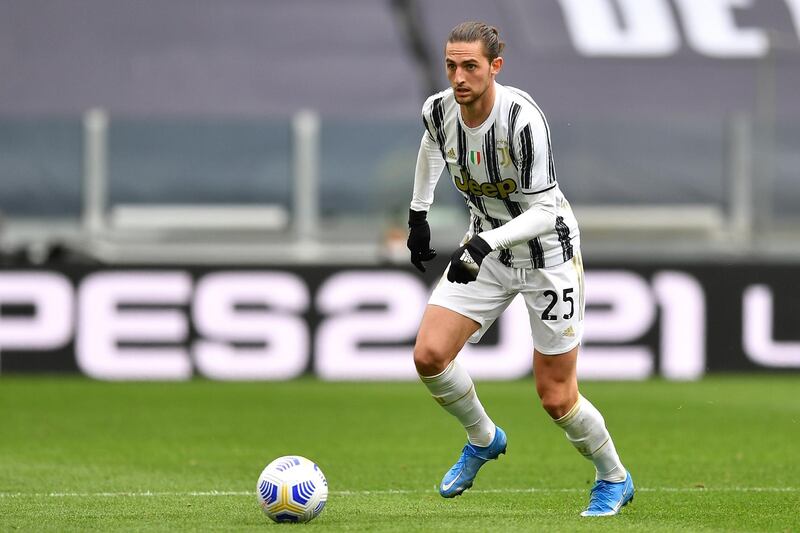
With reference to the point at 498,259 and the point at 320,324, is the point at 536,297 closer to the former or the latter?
the point at 498,259

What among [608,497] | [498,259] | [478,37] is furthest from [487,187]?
[608,497]

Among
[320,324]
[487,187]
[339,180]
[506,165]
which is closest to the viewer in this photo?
[506,165]

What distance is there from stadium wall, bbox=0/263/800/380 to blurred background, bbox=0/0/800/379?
23 mm

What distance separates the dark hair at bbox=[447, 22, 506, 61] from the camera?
22.8ft

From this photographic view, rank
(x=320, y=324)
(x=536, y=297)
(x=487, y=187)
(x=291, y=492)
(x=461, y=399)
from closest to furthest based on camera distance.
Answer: (x=291, y=492), (x=487, y=187), (x=536, y=297), (x=461, y=399), (x=320, y=324)

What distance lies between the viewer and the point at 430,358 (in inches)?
285

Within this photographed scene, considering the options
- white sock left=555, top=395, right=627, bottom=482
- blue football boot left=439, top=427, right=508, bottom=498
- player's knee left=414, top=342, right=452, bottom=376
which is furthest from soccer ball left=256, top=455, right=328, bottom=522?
white sock left=555, top=395, right=627, bottom=482

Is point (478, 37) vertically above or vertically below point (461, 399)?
above

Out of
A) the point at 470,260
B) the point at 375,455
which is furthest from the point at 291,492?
the point at 375,455

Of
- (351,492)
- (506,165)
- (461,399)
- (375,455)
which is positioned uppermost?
(506,165)

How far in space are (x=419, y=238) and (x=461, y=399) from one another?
81cm

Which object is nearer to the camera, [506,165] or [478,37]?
[478,37]

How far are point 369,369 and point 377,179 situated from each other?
10.7 feet

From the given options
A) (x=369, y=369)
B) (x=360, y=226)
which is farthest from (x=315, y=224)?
(x=369, y=369)
